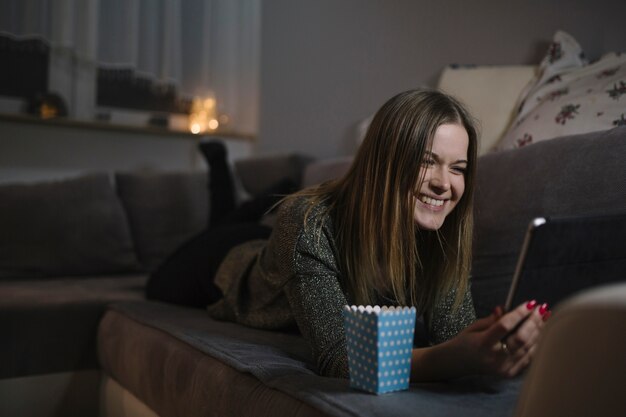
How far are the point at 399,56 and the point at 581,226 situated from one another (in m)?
1.61

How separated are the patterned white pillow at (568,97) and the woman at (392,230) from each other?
1.21 ft

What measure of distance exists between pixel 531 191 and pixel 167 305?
943mm

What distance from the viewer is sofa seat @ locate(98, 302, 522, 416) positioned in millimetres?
822

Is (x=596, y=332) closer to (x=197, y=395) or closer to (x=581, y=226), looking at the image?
(x=581, y=226)

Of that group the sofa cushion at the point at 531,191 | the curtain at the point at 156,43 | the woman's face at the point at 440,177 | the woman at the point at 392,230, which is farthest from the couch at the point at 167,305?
the curtain at the point at 156,43

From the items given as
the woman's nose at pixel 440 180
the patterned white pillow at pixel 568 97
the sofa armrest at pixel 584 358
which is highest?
the patterned white pillow at pixel 568 97

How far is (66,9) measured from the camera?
9.43 ft

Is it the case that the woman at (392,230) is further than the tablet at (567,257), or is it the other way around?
the woman at (392,230)

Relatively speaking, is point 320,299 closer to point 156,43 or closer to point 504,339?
point 504,339

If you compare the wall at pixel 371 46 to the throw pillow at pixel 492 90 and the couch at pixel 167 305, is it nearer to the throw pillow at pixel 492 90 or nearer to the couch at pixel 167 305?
the throw pillow at pixel 492 90

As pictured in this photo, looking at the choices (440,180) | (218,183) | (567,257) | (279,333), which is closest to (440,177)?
(440,180)

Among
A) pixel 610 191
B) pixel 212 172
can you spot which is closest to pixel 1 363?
pixel 212 172

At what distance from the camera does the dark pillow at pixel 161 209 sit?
8.12ft

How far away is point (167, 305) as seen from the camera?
177cm
